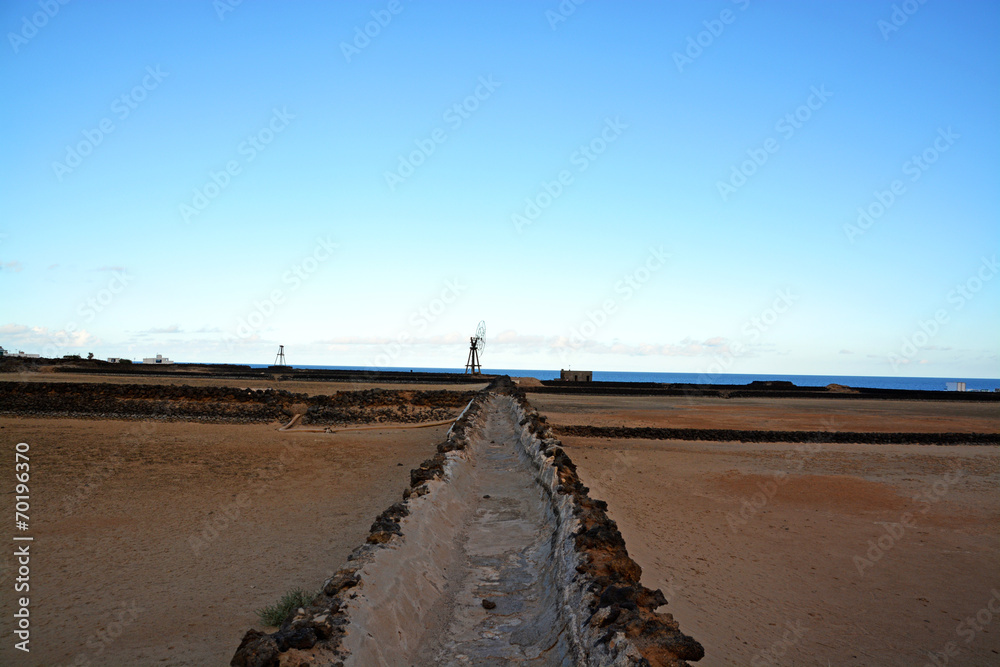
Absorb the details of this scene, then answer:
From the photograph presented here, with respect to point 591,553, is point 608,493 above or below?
below

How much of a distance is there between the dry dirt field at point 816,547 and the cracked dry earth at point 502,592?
3.54 ft

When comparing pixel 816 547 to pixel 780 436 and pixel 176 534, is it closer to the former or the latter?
pixel 176 534

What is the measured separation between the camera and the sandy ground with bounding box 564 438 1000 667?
14.3 ft

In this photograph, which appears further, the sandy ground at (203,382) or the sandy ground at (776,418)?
the sandy ground at (203,382)

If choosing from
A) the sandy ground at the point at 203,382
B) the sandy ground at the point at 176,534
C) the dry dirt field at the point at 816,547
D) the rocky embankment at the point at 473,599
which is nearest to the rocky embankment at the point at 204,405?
the sandy ground at the point at 176,534

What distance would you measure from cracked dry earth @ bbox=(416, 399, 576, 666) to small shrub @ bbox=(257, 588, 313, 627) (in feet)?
3.27

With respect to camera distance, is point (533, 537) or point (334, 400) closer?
point (533, 537)

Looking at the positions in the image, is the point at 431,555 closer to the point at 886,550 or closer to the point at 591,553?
the point at 591,553

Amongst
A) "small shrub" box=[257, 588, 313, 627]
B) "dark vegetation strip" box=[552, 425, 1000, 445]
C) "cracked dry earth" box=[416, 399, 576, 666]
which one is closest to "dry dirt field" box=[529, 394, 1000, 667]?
"cracked dry earth" box=[416, 399, 576, 666]

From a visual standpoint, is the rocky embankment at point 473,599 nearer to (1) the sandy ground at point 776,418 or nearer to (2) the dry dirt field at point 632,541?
(2) the dry dirt field at point 632,541

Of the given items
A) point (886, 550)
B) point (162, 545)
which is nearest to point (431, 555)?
point (162, 545)

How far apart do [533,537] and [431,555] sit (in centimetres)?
148

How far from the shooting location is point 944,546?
22.2 feet

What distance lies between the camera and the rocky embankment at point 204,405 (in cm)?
1892
